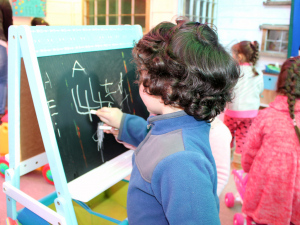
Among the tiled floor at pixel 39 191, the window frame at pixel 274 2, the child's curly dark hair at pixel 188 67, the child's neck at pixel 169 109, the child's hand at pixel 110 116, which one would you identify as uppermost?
the window frame at pixel 274 2

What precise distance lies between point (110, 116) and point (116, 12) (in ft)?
8.33

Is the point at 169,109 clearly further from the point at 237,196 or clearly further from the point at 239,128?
the point at 239,128

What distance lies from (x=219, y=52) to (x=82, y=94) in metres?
0.60

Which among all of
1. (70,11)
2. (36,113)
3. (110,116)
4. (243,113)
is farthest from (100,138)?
(70,11)

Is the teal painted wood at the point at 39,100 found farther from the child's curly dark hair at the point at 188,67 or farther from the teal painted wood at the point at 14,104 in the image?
the child's curly dark hair at the point at 188,67

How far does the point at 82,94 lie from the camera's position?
3.64 ft

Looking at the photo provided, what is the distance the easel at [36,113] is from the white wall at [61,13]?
1921 millimetres

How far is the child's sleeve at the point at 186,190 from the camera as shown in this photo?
66cm

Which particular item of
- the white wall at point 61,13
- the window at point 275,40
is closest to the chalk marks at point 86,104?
the white wall at point 61,13

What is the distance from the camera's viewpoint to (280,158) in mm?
1387

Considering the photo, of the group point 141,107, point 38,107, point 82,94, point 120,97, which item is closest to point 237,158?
point 141,107

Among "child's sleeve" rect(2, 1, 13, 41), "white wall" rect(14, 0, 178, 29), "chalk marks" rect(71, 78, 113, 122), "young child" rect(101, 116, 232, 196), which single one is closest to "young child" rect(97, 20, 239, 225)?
"young child" rect(101, 116, 232, 196)

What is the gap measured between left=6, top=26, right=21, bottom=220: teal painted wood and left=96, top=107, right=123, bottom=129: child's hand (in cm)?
33

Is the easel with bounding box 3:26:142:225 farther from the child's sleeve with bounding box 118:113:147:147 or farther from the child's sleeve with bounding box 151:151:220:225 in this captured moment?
the child's sleeve with bounding box 151:151:220:225
